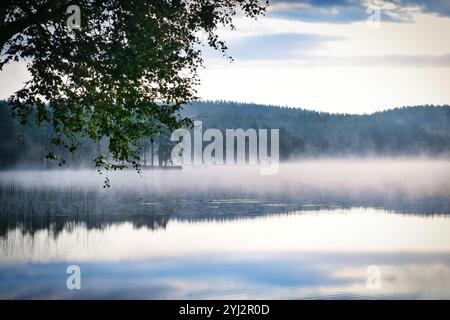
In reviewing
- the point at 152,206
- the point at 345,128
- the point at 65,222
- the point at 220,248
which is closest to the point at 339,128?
the point at 345,128

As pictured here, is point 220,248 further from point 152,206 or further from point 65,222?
point 152,206

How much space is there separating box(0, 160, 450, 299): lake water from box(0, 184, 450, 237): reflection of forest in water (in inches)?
3.2

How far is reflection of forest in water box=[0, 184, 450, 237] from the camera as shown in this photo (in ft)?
93.6

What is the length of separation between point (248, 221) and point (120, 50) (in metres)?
15.7

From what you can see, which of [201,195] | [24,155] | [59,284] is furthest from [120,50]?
[24,155]

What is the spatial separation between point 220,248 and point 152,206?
12293 mm

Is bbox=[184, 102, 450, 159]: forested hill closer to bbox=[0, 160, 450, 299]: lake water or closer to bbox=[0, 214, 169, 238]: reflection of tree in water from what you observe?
bbox=[0, 160, 450, 299]: lake water

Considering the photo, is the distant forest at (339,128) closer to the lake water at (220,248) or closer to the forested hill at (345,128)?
the forested hill at (345,128)

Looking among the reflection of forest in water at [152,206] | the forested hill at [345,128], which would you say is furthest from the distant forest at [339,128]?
the reflection of forest in water at [152,206]

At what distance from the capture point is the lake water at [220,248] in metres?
18.9

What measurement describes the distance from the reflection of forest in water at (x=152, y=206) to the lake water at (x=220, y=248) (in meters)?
0.08

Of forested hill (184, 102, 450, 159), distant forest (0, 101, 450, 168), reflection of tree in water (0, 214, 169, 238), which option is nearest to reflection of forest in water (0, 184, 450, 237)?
reflection of tree in water (0, 214, 169, 238)

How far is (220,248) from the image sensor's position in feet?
78.9
